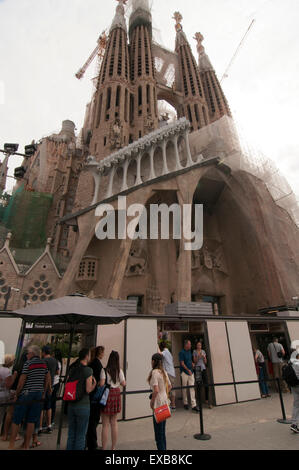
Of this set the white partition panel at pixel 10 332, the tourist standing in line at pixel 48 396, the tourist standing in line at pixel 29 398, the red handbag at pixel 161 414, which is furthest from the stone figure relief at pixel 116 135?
the red handbag at pixel 161 414

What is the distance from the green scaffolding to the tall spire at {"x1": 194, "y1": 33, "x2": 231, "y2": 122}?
91.1 feet

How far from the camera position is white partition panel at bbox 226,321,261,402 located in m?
7.13

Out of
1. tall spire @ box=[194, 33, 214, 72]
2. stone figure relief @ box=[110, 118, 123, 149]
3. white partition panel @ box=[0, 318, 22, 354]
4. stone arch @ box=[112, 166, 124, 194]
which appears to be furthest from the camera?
tall spire @ box=[194, 33, 214, 72]

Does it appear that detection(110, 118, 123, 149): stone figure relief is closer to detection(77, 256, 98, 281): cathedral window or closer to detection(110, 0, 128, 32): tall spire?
detection(77, 256, 98, 281): cathedral window

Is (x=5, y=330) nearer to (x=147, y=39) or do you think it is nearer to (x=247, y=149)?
(x=247, y=149)

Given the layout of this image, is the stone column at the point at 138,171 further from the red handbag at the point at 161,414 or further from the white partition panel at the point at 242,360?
the red handbag at the point at 161,414

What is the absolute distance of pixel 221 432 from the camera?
4660 millimetres

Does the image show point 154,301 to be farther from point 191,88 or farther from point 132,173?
point 191,88

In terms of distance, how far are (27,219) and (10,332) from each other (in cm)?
2638

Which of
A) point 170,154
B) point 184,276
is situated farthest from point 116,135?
point 184,276

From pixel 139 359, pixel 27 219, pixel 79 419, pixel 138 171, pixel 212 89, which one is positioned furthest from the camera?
pixel 212 89

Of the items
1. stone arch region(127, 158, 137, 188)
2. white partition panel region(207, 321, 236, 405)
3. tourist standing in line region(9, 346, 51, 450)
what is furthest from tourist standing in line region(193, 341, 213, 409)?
stone arch region(127, 158, 137, 188)

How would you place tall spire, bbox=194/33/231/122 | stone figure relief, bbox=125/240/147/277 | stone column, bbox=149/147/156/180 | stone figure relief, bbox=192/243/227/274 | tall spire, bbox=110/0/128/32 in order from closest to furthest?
stone figure relief, bbox=125/240/147/277 < stone column, bbox=149/147/156/180 < stone figure relief, bbox=192/243/227/274 < tall spire, bbox=110/0/128/32 < tall spire, bbox=194/33/231/122
